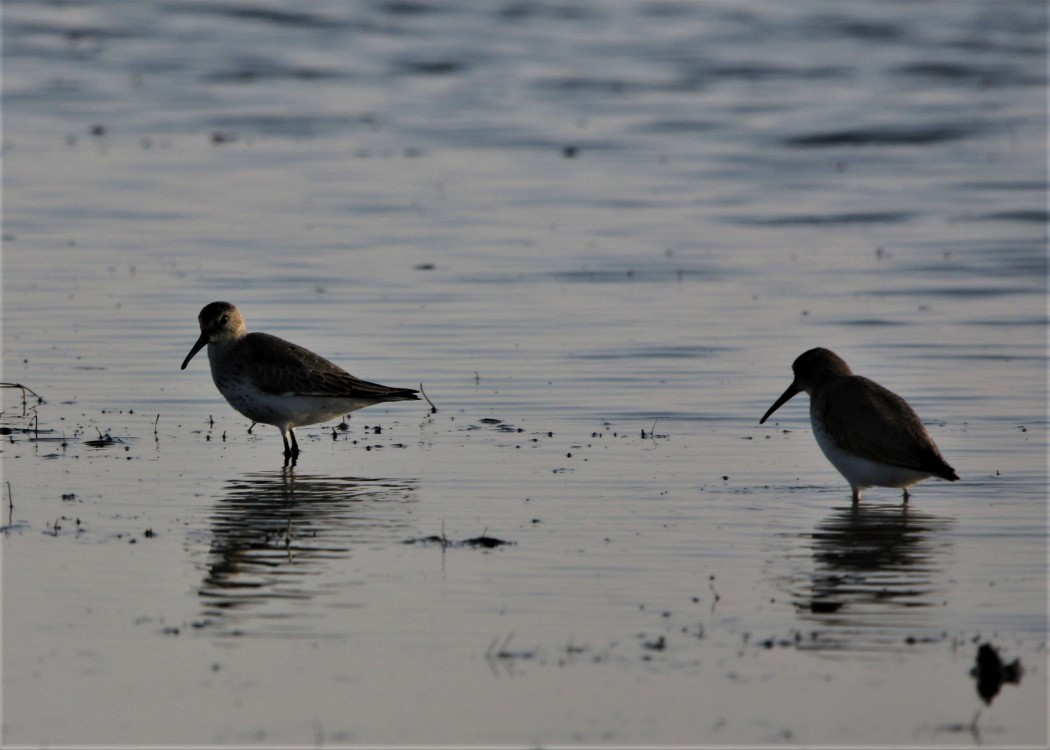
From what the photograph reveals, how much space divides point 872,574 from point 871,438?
183 centimetres

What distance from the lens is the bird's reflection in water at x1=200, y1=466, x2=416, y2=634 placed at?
833 centimetres

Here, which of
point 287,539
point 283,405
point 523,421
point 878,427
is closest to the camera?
point 287,539

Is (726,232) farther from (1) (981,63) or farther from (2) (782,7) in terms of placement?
(2) (782,7)

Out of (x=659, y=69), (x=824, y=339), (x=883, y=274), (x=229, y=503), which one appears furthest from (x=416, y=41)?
(x=229, y=503)

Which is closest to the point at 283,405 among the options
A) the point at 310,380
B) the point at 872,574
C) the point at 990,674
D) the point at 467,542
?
the point at 310,380

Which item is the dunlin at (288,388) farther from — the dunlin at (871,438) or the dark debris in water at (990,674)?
the dark debris in water at (990,674)

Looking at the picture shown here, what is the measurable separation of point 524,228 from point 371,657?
14669 millimetres

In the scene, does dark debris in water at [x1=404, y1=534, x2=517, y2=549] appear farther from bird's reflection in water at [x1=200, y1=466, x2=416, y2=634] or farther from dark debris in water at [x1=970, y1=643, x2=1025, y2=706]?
dark debris in water at [x1=970, y1=643, x2=1025, y2=706]

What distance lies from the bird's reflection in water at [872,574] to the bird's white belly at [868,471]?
0.51ft

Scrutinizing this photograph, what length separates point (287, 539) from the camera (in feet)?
31.6

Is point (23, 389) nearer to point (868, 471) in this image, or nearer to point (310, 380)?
point (310, 380)

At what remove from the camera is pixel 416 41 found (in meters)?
42.8

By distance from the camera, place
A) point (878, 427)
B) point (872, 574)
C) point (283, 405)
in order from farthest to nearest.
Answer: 1. point (283, 405)
2. point (878, 427)
3. point (872, 574)

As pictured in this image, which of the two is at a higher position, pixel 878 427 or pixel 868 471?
pixel 878 427
